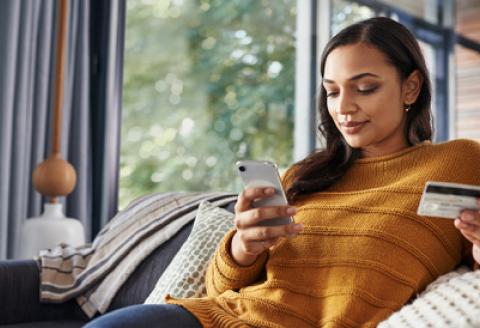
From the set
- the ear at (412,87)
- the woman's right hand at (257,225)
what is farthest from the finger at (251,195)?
the ear at (412,87)

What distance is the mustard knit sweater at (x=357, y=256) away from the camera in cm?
140

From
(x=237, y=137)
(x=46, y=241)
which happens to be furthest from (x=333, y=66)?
(x=237, y=137)

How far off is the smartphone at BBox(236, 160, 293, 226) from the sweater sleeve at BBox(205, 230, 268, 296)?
171 millimetres

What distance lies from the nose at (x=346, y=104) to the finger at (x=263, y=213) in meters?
0.25

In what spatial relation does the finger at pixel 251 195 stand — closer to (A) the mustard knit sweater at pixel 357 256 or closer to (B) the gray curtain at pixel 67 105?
(A) the mustard knit sweater at pixel 357 256

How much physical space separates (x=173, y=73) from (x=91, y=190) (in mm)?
978

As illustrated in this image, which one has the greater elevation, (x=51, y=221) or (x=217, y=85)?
(x=217, y=85)

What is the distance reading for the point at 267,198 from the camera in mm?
1389

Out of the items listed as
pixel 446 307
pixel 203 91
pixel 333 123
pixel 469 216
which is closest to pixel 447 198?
Answer: pixel 469 216

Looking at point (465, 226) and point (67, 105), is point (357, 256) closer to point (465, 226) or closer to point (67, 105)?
point (465, 226)

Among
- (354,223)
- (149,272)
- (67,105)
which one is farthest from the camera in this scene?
(67,105)

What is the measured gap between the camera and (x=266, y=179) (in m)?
1.38

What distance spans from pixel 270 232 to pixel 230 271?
0.21 metres

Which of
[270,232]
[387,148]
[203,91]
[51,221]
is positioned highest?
[203,91]
